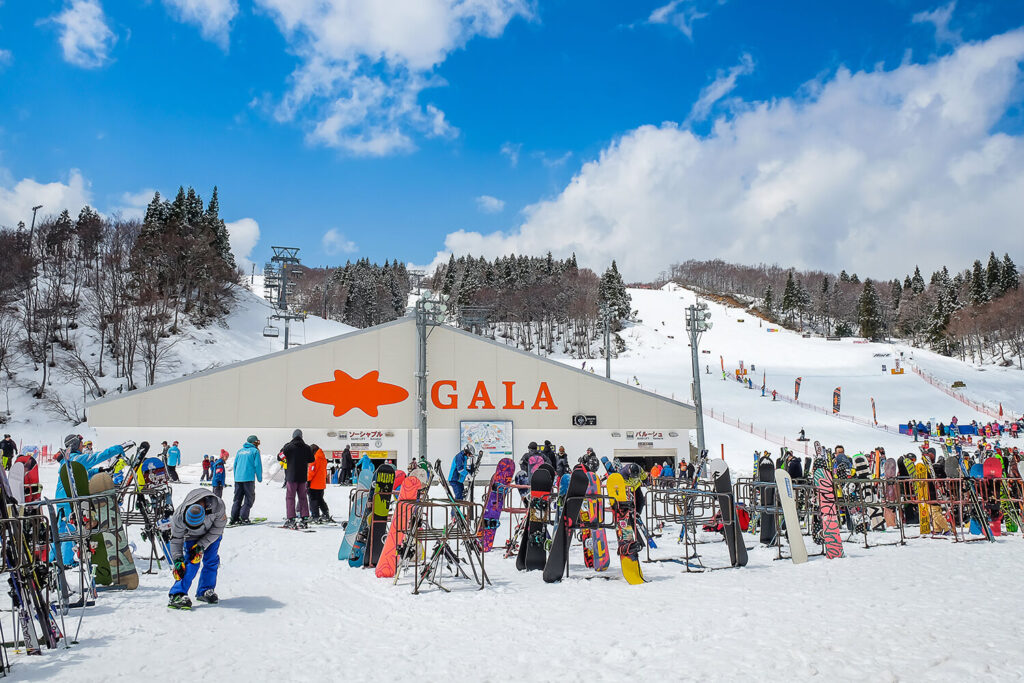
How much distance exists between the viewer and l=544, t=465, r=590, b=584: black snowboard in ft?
29.3

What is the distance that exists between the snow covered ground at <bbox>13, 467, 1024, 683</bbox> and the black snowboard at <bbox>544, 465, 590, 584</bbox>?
24cm

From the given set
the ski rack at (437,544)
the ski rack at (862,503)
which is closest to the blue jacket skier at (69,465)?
the ski rack at (437,544)

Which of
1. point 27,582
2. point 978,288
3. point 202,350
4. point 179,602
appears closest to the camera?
point 27,582

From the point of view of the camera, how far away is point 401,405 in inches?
1144

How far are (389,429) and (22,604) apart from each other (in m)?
23.7

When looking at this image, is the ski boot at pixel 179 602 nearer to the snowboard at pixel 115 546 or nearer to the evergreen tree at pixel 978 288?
the snowboard at pixel 115 546

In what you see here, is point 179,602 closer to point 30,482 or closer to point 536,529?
point 30,482

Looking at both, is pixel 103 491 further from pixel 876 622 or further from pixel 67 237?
pixel 67 237

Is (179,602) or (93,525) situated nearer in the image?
(179,602)

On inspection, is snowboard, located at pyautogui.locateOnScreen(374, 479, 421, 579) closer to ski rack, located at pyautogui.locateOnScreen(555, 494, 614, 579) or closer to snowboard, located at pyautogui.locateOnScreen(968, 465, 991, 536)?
ski rack, located at pyautogui.locateOnScreen(555, 494, 614, 579)

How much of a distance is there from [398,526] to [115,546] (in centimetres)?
340

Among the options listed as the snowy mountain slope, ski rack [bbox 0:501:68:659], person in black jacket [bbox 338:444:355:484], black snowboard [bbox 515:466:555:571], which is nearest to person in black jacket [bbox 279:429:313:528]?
black snowboard [bbox 515:466:555:571]

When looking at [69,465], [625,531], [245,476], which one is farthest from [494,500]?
[69,465]

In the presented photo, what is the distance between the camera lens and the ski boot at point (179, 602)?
22.1 feet
